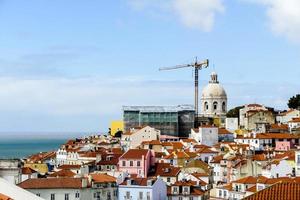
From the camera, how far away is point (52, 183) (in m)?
37.8

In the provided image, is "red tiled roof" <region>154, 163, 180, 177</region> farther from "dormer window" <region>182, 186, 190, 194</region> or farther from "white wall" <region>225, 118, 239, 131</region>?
"white wall" <region>225, 118, 239, 131</region>

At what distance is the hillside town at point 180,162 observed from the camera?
3769 centimetres

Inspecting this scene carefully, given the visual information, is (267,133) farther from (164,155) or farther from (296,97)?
(296,97)

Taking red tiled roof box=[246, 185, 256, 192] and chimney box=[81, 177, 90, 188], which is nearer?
red tiled roof box=[246, 185, 256, 192]

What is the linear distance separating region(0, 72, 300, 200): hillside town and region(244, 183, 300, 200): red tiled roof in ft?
0.05

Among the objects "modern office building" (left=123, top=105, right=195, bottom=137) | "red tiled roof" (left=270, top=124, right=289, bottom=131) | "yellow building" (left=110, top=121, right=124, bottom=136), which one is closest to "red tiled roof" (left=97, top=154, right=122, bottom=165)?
"red tiled roof" (left=270, top=124, right=289, bottom=131)

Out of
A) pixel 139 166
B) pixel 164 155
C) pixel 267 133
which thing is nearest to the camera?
pixel 139 166

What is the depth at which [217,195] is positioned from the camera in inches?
1586

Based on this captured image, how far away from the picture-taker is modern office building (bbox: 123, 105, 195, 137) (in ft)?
260

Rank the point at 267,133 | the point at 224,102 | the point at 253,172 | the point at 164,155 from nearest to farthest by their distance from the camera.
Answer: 1. the point at 253,172
2. the point at 164,155
3. the point at 267,133
4. the point at 224,102

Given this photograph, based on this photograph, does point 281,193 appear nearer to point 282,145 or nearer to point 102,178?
point 102,178

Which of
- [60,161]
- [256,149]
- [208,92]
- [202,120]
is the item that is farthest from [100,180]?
[208,92]

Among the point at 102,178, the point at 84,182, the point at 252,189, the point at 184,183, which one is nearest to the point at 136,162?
the point at 184,183

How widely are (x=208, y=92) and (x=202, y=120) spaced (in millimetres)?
9607
